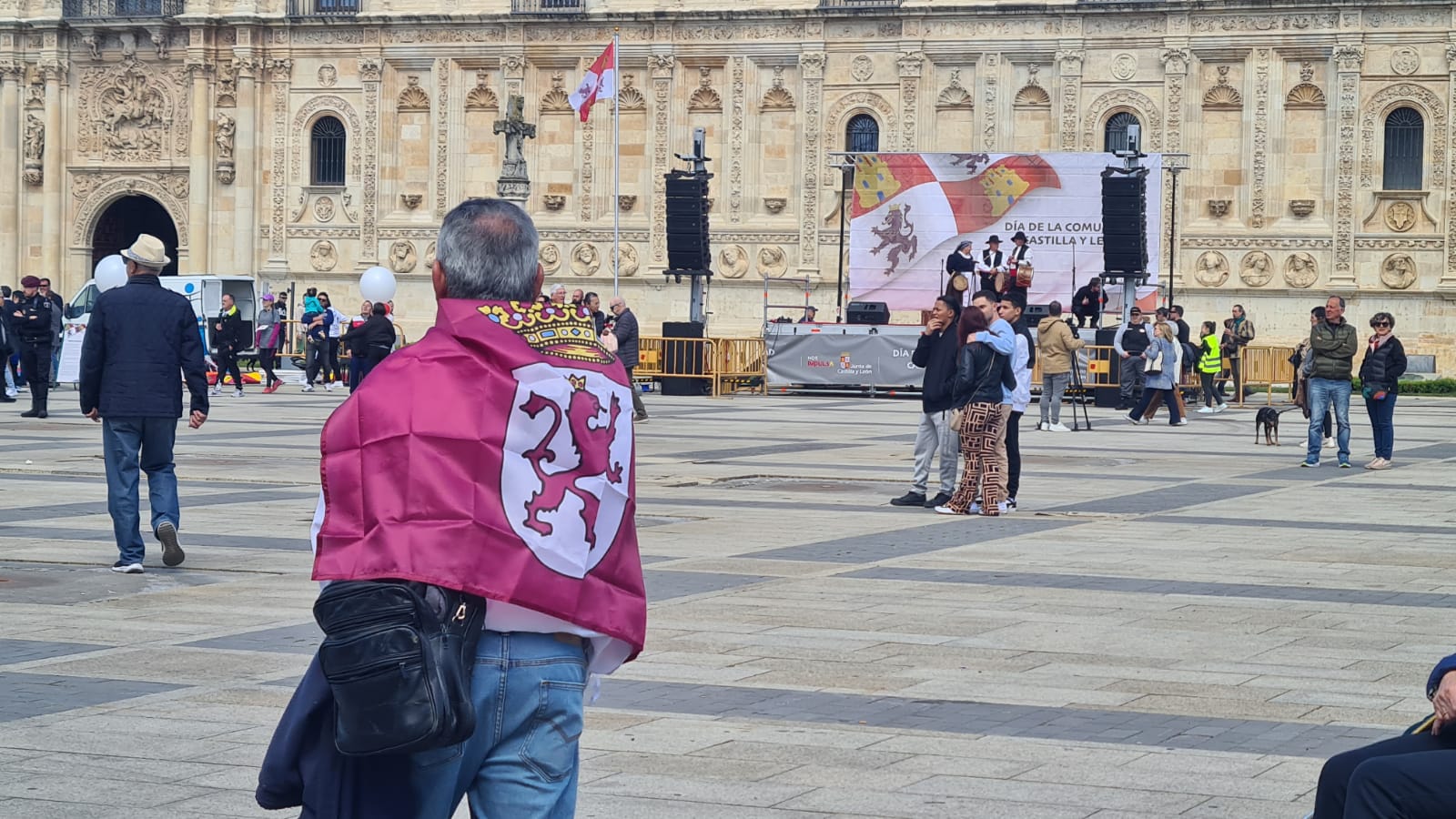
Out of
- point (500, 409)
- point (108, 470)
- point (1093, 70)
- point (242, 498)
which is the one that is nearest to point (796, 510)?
point (242, 498)

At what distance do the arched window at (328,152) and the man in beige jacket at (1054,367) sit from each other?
84.6 ft

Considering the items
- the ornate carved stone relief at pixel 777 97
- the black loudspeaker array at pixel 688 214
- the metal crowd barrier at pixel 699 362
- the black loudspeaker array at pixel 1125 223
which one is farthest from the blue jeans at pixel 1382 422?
the ornate carved stone relief at pixel 777 97

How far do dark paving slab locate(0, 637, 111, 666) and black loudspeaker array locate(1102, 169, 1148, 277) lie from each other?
28.1m

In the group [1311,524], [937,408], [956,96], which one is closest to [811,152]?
[956,96]

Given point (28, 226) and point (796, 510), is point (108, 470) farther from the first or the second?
point (28, 226)

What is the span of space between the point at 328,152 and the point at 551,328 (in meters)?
47.3

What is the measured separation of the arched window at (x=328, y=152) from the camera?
165 ft

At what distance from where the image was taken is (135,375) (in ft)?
39.6

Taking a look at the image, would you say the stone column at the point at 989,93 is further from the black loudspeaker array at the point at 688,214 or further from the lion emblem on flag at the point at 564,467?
the lion emblem on flag at the point at 564,467

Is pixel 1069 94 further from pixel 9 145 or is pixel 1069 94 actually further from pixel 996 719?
pixel 996 719

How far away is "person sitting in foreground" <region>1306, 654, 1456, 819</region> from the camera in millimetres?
4625

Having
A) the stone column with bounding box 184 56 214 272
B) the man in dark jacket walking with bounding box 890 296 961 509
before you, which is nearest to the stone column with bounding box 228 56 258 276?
the stone column with bounding box 184 56 214 272

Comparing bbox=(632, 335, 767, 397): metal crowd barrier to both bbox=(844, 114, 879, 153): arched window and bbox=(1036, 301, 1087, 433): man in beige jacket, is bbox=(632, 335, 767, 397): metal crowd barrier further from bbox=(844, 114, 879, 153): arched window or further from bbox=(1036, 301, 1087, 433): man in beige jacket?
bbox=(1036, 301, 1087, 433): man in beige jacket

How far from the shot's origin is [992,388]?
1661cm
